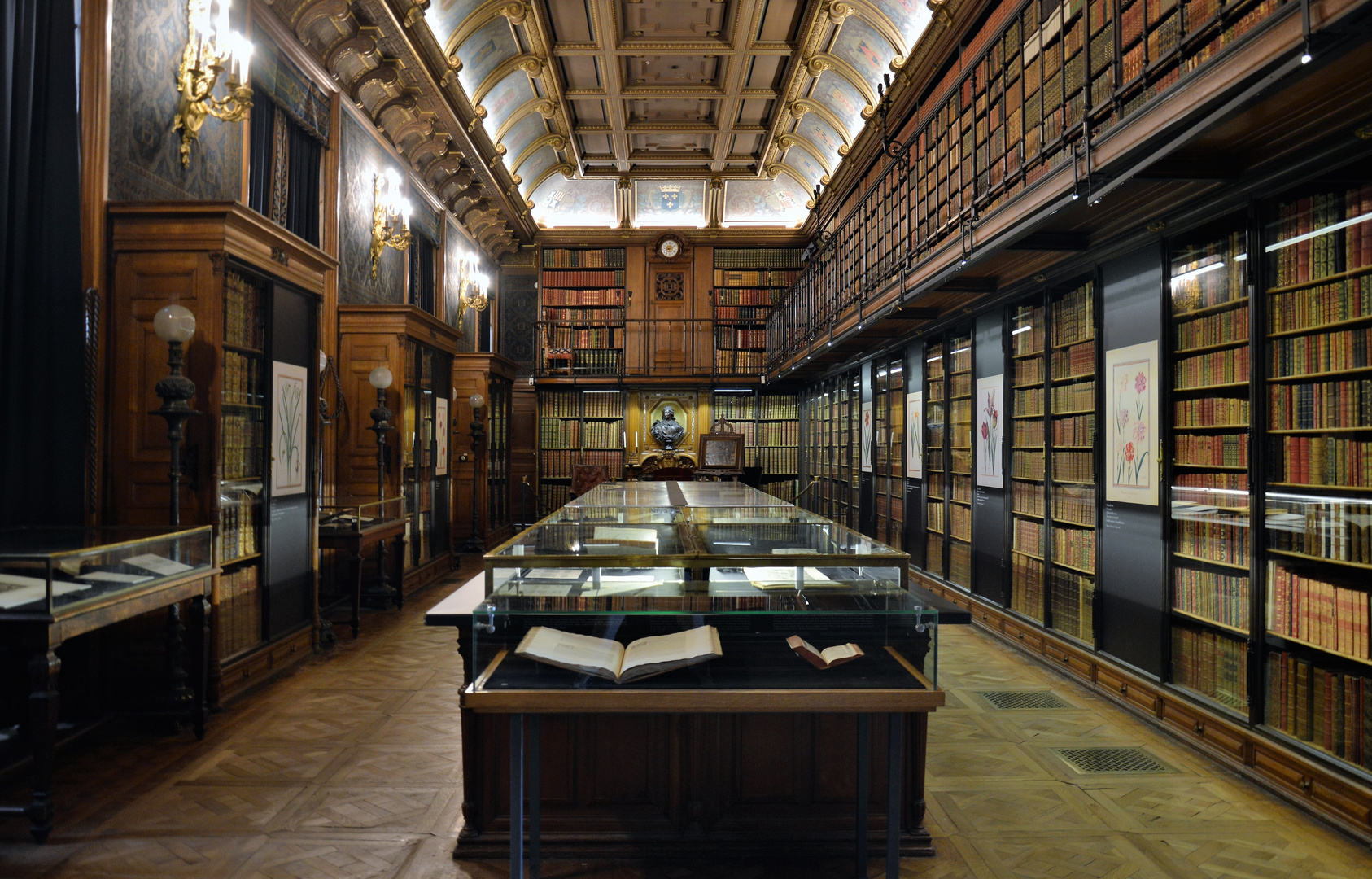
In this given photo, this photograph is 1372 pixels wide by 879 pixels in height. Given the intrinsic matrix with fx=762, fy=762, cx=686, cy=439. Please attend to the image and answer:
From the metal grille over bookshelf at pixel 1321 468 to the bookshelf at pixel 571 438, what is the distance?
33.5 ft

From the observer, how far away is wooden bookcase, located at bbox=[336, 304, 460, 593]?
6.36 meters

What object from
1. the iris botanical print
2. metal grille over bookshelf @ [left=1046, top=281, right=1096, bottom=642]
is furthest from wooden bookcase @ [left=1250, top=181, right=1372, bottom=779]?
metal grille over bookshelf @ [left=1046, top=281, right=1096, bottom=642]

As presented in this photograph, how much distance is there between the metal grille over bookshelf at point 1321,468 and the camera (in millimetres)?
2605

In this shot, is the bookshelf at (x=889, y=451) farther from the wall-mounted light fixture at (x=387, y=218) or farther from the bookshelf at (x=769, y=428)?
the wall-mounted light fixture at (x=387, y=218)

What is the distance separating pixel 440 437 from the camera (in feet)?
25.8

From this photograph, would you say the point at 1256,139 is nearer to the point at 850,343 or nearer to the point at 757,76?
the point at 850,343

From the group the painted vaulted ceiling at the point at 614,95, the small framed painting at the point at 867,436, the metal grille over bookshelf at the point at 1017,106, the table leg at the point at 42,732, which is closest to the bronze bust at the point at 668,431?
the metal grille over bookshelf at the point at 1017,106

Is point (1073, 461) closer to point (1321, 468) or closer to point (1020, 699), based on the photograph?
point (1020, 699)

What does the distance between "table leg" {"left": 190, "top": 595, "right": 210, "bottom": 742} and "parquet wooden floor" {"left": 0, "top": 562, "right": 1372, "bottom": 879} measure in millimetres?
101

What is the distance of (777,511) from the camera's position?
3639mm

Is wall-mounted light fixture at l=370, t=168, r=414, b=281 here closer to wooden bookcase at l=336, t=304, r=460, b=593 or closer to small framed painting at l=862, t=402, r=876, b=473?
wooden bookcase at l=336, t=304, r=460, b=593

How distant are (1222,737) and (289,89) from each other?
22.7ft

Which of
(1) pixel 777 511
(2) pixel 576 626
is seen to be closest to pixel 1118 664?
(1) pixel 777 511

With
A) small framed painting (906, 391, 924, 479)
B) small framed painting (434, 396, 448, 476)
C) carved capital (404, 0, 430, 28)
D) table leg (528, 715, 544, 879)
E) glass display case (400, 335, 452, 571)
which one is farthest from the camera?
small framed painting (434, 396, 448, 476)
